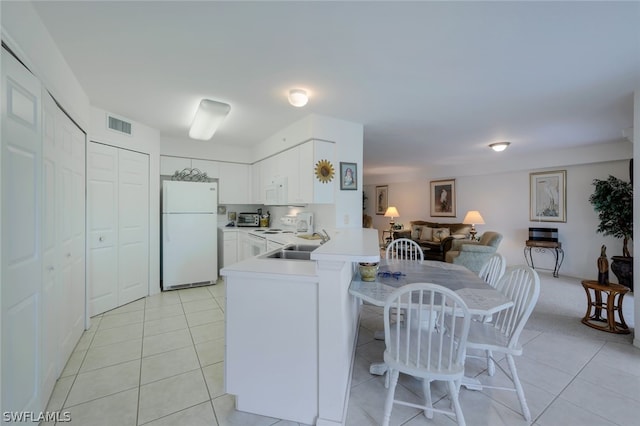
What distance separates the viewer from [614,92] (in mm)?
2529

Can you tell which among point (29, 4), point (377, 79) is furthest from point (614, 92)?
point (29, 4)

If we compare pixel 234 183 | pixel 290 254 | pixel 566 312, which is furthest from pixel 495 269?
pixel 234 183

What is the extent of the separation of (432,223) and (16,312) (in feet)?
22.8

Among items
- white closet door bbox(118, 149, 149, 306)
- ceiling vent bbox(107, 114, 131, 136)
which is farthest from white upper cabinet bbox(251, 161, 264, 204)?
ceiling vent bbox(107, 114, 131, 136)

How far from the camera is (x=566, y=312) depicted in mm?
3291

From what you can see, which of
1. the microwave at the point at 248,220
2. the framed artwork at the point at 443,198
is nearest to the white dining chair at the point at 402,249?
the microwave at the point at 248,220

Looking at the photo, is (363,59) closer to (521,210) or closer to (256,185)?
(256,185)

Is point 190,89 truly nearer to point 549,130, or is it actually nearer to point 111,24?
point 111,24

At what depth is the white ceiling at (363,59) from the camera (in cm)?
151

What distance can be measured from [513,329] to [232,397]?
188cm

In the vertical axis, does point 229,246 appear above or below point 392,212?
below

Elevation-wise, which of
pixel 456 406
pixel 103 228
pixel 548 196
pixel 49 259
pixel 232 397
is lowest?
pixel 232 397

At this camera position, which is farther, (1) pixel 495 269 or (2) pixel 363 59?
(1) pixel 495 269

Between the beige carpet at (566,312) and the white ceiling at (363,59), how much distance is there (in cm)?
238
